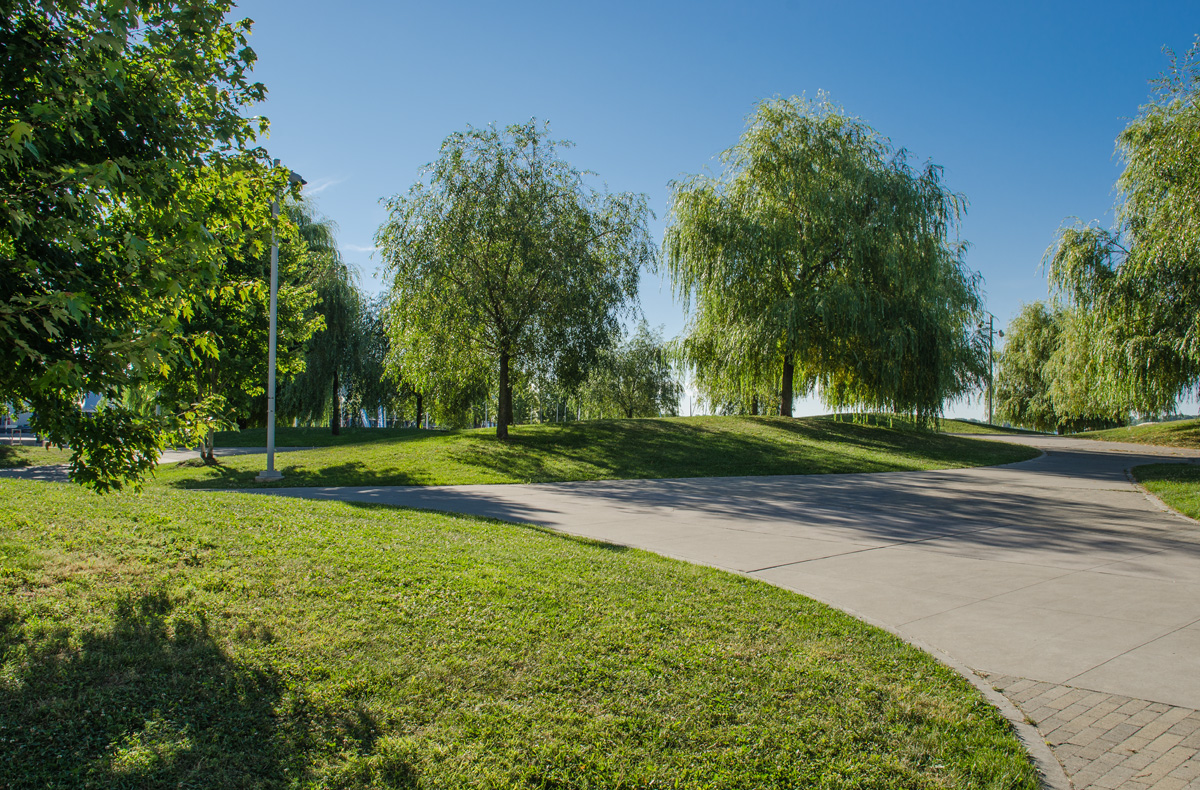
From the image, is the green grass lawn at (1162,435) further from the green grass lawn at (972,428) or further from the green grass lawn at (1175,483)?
the green grass lawn at (1175,483)

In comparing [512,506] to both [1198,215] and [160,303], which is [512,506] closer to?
[160,303]

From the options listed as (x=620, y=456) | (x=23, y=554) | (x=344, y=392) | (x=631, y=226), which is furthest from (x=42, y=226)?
(x=344, y=392)

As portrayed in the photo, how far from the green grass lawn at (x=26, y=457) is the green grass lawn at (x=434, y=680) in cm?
1703

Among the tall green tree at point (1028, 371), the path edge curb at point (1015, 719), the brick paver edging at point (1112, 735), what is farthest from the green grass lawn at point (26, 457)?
the tall green tree at point (1028, 371)

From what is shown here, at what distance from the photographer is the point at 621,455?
20469 mm

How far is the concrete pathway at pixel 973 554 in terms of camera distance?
4594 millimetres

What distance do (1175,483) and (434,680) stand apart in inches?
670

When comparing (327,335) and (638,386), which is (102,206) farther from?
(638,386)

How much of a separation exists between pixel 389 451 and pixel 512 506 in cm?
1038

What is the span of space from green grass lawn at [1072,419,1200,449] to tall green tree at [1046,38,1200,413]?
8.81m

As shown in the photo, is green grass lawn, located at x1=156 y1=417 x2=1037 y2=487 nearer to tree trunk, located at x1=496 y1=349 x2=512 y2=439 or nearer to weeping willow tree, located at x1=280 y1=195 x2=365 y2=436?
tree trunk, located at x1=496 y1=349 x2=512 y2=439

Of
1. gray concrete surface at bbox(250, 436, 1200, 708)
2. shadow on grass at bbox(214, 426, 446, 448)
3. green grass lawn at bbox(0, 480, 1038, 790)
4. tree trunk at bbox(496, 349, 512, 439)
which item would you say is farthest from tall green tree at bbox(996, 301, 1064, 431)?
green grass lawn at bbox(0, 480, 1038, 790)

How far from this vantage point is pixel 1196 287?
1775 centimetres

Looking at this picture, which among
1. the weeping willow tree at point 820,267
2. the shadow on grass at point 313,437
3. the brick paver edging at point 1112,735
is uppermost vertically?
the weeping willow tree at point 820,267
